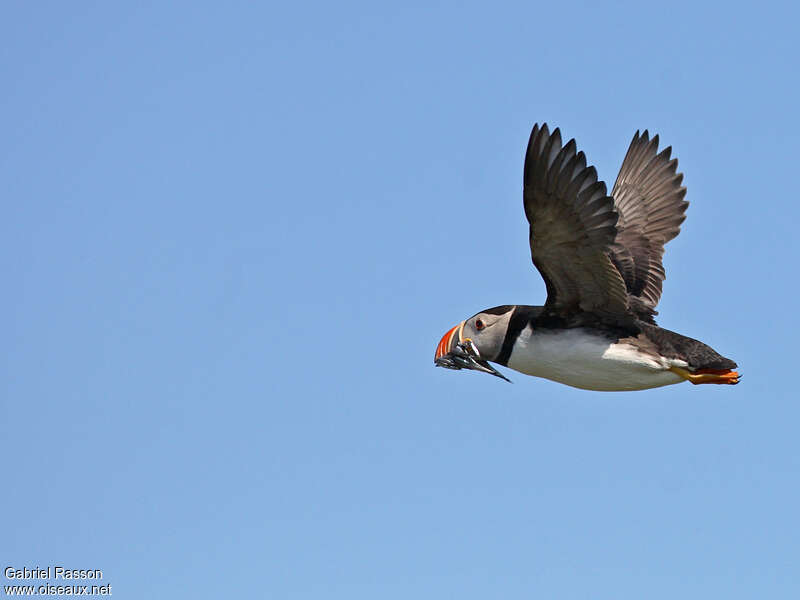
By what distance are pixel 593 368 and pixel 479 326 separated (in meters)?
1.19

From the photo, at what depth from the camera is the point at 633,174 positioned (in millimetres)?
14266

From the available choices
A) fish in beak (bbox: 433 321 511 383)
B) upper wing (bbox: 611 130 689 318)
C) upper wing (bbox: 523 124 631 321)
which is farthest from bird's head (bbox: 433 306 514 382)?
upper wing (bbox: 611 130 689 318)

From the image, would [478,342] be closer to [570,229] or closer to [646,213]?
[570,229]

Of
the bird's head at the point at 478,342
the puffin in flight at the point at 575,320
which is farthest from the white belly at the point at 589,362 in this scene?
the bird's head at the point at 478,342

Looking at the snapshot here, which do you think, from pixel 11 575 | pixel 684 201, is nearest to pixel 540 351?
pixel 684 201

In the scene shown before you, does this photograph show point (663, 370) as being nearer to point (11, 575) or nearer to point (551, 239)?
point (551, 239)

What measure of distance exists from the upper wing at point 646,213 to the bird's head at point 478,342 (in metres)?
1.79

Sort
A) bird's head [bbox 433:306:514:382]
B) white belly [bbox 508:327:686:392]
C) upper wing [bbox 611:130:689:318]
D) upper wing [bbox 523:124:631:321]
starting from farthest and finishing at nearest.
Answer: upper wing [bbox 611:130:689:318]
bird's head [bbox 433:306:514:382]
white belly [bbox 508:327:686:392]
upper wing [bbox 523:124:631:321]

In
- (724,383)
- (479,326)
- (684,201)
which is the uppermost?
(684,201)

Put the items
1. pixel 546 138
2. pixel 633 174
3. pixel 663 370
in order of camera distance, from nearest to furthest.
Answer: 1. pixel 546 138
2. pixel 663 370
3. pixel 633 174

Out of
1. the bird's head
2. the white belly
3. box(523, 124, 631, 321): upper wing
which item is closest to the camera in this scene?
box(523, 124, 631, 321): upper wing

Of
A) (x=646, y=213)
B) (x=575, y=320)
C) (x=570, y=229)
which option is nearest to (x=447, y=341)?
(x=575, y=320)

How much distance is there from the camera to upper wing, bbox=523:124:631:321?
10.0 metres

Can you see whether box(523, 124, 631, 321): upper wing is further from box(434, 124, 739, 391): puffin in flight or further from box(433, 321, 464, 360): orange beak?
box(433, 321, 464, 360): orange beak
